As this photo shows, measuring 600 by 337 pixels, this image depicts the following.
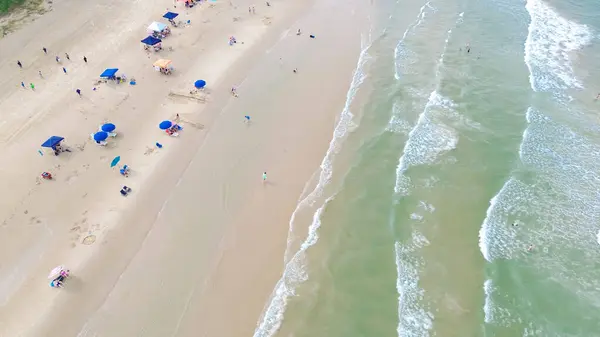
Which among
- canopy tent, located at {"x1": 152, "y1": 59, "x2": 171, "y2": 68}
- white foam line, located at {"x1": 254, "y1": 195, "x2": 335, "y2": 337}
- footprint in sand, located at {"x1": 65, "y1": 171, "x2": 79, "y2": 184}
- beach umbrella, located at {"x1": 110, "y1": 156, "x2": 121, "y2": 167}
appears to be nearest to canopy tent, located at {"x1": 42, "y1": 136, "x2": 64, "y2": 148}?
footprint in sand, located at {"x1": 65, "y1": 171, "x2": 79, "y2": 184}

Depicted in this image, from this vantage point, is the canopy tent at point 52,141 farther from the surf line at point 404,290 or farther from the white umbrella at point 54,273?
the surf line at point 404,290

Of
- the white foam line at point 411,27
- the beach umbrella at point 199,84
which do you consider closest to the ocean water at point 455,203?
the white foam line at point 411,27

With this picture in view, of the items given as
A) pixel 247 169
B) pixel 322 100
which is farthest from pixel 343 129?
pixel 247 169

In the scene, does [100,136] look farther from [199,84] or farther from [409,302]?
[409,302]

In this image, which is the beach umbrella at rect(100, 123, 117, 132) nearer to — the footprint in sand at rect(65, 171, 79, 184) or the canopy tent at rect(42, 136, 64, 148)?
the canopy tent at rect(42, 136, 64, 148)

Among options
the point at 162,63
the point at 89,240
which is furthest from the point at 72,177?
the point at 162,63

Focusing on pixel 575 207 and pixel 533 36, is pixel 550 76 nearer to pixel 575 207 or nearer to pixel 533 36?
pixel 533 36
